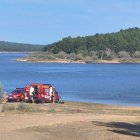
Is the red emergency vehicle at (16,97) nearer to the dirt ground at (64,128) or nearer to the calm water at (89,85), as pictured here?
the calm water at (89,85)

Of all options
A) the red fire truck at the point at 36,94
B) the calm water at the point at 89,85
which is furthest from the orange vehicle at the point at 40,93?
the calm water at the point at 89,85

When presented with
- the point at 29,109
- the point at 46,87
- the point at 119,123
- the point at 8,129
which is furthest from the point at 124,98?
the point at 8,129

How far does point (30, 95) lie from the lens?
38.9 m

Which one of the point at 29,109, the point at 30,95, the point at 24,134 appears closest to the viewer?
the point at 24,134

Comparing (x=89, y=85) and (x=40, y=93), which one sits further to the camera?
(x=89, y=85)

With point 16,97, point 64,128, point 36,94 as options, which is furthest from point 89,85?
point 64,128

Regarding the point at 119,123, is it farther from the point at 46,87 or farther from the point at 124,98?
the point at 124,98

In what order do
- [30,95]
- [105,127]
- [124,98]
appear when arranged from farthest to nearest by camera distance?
[124,98] < [30,95] < [105,127]

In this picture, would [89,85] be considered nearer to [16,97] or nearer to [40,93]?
[40,93]

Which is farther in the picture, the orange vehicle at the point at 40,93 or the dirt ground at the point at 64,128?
the orange vehicle at the point at 40,93

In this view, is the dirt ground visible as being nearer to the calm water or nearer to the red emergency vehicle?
the red emergency vehicle

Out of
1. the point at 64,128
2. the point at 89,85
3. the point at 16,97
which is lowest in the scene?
the point at 89,85

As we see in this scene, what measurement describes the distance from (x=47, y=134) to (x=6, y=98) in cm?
2179

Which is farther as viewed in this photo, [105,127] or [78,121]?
[78,121]
